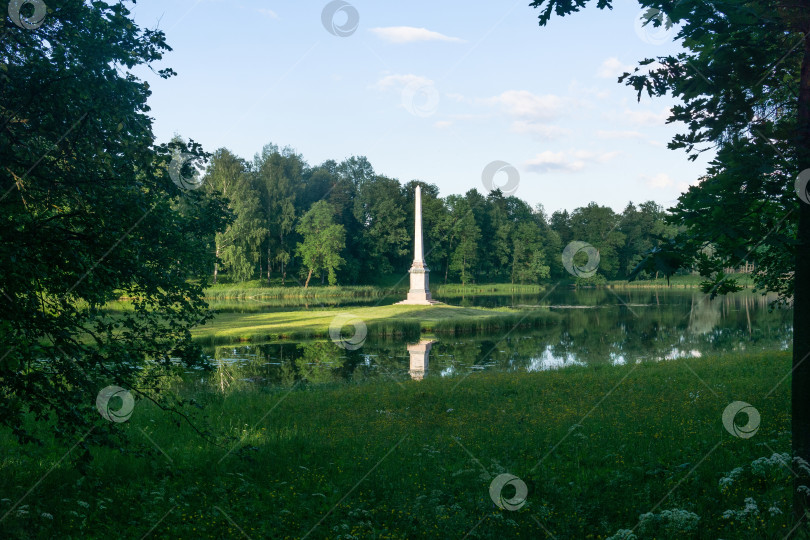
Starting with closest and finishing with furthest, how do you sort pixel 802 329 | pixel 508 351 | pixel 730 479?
pixel 802 329
pixel 730 479
pixel 508 351

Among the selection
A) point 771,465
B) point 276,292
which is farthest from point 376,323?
point 276,292

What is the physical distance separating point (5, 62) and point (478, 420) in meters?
9.13

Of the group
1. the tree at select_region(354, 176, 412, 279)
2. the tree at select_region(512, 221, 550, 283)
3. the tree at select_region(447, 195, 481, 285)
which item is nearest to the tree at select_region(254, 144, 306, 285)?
the tree at select_region(354, 176, 412, 279)

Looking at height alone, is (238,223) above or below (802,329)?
above

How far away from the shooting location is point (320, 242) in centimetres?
6806

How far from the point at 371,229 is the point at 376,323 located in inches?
1982

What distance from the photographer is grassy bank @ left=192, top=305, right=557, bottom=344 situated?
28166mm

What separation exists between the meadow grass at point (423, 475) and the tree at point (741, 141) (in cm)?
155

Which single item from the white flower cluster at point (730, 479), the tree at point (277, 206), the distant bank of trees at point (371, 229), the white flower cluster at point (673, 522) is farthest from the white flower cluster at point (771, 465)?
the tree at point (277, 206)

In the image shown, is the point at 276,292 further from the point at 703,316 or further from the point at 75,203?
the point at 75,203

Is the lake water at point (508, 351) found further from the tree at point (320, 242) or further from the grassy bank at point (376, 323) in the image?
the tree at point (320, 242)

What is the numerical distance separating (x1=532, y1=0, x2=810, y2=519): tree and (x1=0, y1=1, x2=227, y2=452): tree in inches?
187

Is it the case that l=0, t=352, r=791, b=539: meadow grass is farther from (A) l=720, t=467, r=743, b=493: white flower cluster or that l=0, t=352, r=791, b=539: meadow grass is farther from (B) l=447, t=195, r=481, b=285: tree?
(B) l=447, t=195, r=481, b=285: tree

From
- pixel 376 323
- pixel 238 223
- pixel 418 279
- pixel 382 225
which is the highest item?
pixel 382 225
